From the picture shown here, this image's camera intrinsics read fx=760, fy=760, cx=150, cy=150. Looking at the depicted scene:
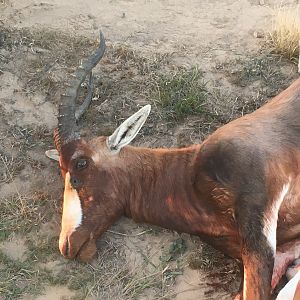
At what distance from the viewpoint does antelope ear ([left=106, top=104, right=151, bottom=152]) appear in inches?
232

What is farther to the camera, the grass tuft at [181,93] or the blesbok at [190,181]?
the grass tuft at [181,93]

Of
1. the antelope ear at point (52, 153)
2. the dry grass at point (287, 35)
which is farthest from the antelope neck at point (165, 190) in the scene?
the dry grass at point (287, 35)

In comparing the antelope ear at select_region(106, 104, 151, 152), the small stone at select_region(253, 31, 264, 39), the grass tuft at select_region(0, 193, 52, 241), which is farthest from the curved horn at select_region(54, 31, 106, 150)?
the small stone at select_region(253, 31, 264, 39)

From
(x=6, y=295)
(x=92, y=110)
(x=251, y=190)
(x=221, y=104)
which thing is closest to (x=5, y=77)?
(x=92, y=110)

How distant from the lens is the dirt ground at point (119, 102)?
5.93 meters

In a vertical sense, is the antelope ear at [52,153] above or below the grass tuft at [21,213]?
above

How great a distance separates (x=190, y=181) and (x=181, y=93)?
64.3 inches

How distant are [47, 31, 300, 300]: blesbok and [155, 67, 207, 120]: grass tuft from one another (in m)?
1.10

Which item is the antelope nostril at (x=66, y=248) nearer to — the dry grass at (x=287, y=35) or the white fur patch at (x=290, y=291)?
the white fur patch at (x=290, y=291)

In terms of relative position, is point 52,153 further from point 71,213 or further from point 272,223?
point 272,223

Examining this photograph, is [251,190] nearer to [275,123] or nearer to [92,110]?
[275,123]

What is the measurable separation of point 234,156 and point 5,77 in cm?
293

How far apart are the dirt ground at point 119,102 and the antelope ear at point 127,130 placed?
76 centimetres

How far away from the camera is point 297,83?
21.0ft
